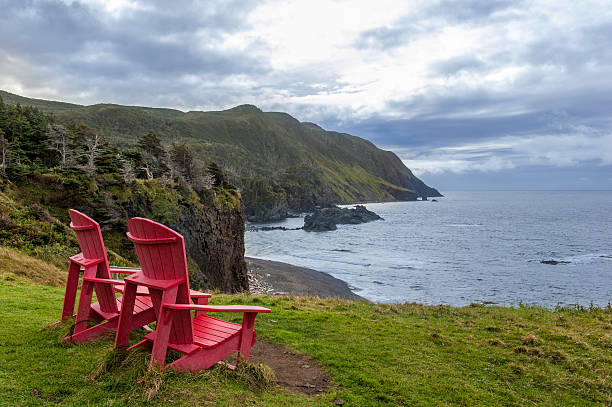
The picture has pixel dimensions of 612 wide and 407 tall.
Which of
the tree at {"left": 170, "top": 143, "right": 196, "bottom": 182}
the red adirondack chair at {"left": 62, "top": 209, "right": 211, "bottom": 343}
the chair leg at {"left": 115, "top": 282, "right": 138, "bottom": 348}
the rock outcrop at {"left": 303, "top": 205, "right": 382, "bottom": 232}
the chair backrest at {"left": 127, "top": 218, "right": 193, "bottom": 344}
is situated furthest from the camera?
the rock outcrop at {"left": 303, "top": 205, "right": 382, "bottom": 232}

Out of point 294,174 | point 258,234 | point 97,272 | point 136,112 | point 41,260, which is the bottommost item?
point 258,234

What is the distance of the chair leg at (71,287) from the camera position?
5.21 meters

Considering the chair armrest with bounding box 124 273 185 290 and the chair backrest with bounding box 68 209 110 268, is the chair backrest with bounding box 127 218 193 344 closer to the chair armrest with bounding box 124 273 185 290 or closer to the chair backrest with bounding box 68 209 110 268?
the chair armrest with bounding box 124 273 185 290

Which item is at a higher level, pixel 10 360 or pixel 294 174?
pixel 294 174

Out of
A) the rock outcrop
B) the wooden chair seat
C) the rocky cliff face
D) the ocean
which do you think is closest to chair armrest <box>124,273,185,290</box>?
the wooden chair seat

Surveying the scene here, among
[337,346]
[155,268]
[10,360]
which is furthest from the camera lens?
[337,346]

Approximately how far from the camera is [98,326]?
512 cm

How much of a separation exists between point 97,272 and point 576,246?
66.9m

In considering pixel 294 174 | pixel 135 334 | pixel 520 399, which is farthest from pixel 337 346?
pixel 294 174

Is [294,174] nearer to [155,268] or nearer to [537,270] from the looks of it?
[537,270]

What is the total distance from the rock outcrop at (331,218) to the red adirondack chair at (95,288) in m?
77.7

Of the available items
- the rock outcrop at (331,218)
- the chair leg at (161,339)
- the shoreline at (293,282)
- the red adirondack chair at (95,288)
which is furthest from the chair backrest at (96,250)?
the rock outcrop at (331,218)

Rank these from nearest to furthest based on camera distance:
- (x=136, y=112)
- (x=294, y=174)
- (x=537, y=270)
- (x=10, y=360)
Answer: (x=10, y=360) → (x=537, y=270) → (x=294, y=174) → (x=136, y=112)

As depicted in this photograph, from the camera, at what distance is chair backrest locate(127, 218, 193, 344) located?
3656 mm
